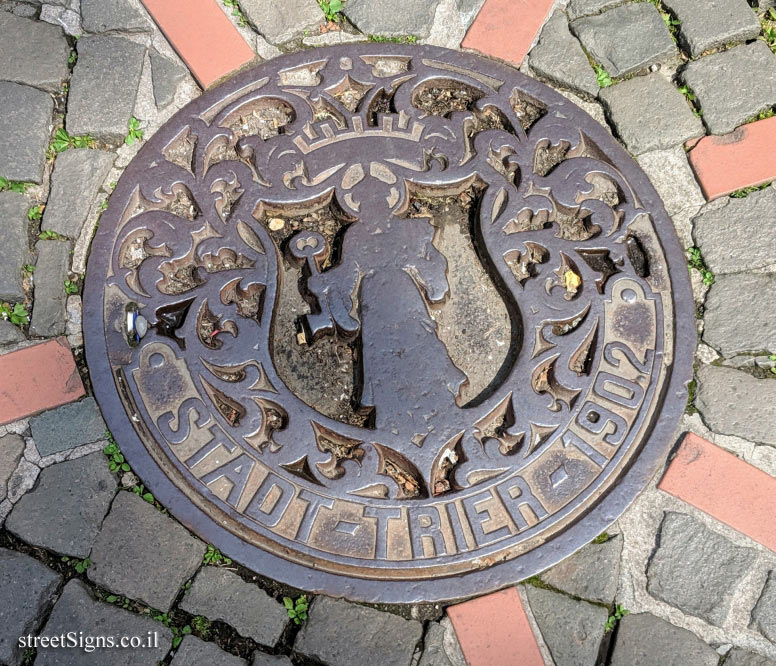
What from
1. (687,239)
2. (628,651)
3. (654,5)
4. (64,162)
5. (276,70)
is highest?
(654,5)

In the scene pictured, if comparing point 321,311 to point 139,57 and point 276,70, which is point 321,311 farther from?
point 139,57

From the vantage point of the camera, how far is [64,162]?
2.57m

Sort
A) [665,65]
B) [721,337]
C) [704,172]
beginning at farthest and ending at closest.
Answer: [665,65], [704,172], [721,337]

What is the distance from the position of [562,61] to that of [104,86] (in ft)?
5.51

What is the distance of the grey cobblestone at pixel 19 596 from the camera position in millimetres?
2035

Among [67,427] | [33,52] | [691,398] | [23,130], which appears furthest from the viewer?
[33,52]

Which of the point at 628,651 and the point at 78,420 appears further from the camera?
the point at 78,420

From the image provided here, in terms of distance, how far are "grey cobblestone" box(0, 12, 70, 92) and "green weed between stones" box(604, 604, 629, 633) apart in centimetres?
255

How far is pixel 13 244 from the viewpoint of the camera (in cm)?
244

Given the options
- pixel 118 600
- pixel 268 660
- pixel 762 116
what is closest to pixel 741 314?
pixel 762 116

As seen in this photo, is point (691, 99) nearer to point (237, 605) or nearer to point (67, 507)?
point (237, 605)

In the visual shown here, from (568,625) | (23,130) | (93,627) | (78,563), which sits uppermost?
(23,130)

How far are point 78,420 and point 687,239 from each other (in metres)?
2.08

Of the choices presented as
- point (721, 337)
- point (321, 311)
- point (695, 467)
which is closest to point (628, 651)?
point (695, 467)
